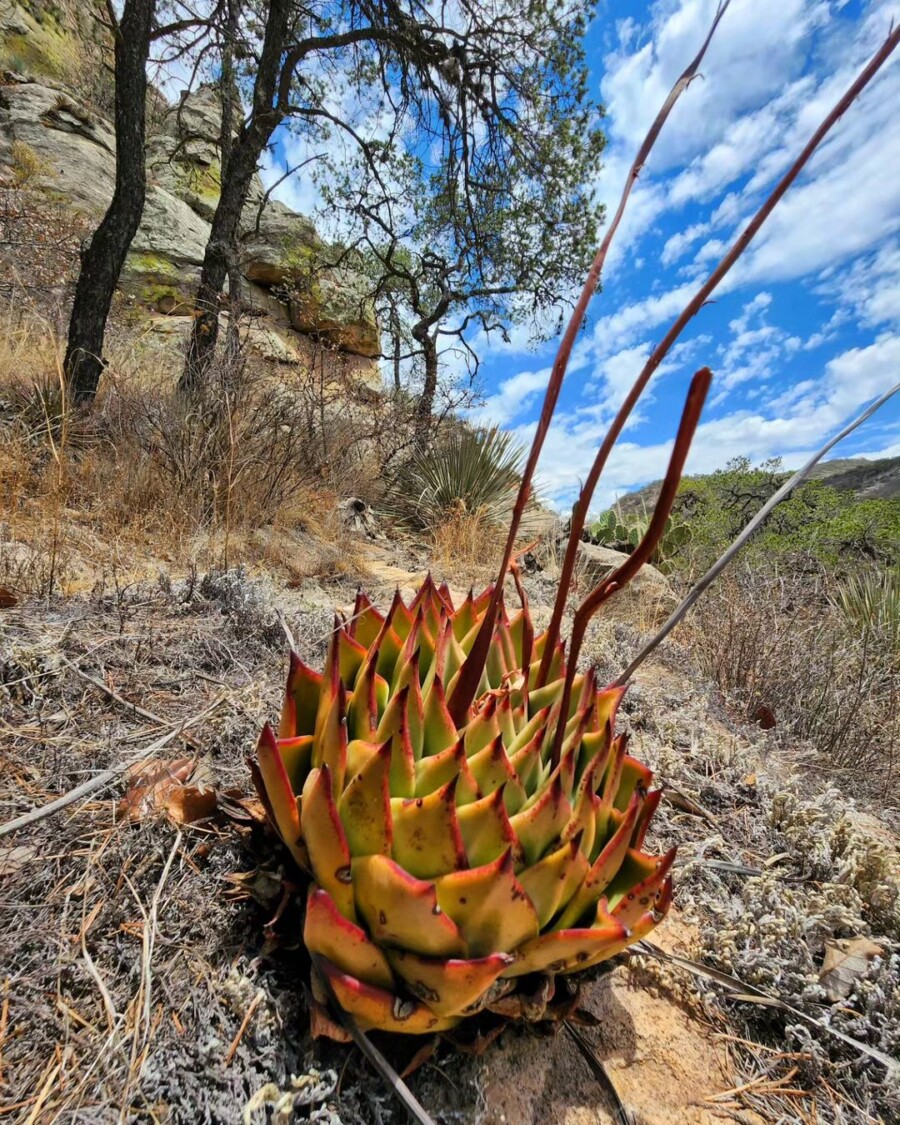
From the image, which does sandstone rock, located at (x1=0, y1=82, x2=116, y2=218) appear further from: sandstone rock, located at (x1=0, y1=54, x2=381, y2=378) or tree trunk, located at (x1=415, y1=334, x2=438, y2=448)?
tree trunk, located at (x1=415, y1=334, x2=438, y2=448)

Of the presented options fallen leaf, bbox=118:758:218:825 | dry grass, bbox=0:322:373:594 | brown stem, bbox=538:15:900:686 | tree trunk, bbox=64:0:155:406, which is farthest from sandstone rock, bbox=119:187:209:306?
brown stem, bbox=538:15:900:686

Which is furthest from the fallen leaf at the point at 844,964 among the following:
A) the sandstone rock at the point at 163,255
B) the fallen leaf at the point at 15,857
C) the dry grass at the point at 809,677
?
the sandstone rock at the point at 163,255

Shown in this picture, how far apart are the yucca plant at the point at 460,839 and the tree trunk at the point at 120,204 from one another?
16.8 ft

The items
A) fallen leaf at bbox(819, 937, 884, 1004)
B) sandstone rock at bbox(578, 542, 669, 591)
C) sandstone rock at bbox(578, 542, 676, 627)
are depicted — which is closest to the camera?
fallen leaf at bbox(819, 937, 884, 1004)

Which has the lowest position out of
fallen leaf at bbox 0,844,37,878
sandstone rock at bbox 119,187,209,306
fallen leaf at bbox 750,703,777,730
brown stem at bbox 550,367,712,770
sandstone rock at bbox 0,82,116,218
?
fallen leaf at bbox 750,703,777,730

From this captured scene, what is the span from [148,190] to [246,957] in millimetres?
16333

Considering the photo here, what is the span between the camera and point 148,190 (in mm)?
12656

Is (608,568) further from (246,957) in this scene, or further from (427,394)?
(246,957)

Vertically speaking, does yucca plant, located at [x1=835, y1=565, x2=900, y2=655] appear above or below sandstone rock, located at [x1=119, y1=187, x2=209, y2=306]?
below

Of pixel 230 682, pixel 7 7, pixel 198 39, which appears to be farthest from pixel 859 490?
pixel 7 7

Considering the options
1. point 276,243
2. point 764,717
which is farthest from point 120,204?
point 276,243

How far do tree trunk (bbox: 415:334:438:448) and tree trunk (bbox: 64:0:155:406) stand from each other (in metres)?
3.77

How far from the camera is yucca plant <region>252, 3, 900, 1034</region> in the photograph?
0.65m

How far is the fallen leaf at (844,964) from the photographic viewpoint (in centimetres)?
106
